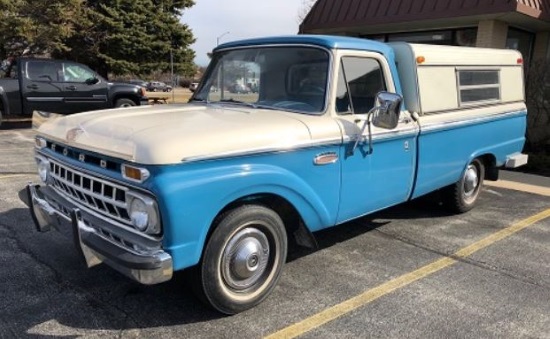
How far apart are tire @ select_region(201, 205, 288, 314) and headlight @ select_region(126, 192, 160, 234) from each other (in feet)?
1.37

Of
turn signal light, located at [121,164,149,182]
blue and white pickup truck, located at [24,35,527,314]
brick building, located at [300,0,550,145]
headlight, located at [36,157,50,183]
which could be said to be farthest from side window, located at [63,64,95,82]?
turn signal light, located at [121,164,149,182]

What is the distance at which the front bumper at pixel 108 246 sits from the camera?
2955 mm

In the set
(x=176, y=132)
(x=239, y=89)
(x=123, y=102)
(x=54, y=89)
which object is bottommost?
(x=123, y=102)

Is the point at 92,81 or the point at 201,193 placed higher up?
the point at 92,81

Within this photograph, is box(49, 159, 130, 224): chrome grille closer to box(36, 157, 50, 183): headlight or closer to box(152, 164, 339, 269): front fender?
box(36, 157, 50, 183): headlight

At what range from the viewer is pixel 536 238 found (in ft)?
17.6

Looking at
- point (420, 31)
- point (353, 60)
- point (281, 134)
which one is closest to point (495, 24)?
point (420, 31)

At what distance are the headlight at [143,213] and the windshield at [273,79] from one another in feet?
5.28

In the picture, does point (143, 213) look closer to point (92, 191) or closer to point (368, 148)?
point (92, 191)

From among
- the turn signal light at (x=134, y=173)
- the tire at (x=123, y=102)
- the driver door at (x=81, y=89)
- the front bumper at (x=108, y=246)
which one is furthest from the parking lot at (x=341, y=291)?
the tire at (x=123, y=102)

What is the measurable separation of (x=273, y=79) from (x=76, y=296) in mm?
2345

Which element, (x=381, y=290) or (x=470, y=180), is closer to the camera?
(x=381, y=290)

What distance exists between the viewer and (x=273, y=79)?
14.4ft

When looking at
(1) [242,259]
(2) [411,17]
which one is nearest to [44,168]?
(1) [242,259]
